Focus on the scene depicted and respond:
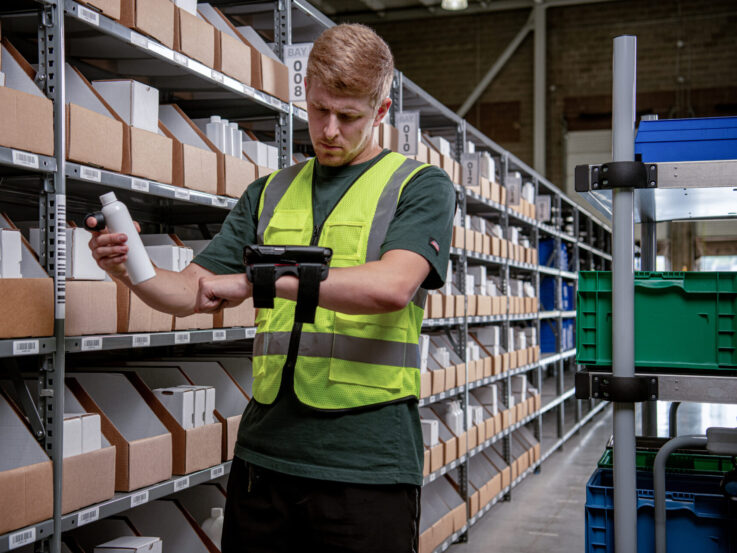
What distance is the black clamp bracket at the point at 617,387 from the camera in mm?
2133

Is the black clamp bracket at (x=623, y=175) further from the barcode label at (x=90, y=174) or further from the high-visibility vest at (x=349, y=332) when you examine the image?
the barcode label at (x=90, y=174)

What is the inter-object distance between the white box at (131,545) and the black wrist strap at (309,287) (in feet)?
5.00

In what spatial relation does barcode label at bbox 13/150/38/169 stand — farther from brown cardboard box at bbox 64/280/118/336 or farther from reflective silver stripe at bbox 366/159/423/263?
reflective silver stripe at bbox 366/159/423/263

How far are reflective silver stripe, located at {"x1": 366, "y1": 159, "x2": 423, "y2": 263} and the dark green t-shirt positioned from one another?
0.7 inches

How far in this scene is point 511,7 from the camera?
42.4 feet

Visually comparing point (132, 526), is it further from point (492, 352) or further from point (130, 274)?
point (492, 352)

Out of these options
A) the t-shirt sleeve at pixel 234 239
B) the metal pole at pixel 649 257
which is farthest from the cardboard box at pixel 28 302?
the metal pole at pixel 649 257

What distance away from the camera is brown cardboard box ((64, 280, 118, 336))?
2324mm

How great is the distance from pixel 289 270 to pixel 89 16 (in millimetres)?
1356

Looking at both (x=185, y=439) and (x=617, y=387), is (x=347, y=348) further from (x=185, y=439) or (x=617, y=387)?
(x=185, y=439)

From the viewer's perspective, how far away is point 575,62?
1271 centimetres

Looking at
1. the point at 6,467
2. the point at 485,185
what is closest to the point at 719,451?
the point at 6,467

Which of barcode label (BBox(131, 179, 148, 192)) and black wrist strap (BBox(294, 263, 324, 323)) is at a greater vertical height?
barcode label (BBox(131, 179, 148, 192))

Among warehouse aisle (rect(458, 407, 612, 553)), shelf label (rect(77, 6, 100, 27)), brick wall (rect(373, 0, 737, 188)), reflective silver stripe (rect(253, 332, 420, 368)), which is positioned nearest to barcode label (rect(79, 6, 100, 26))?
shelf label (rect(77, 6, 100, 27))
